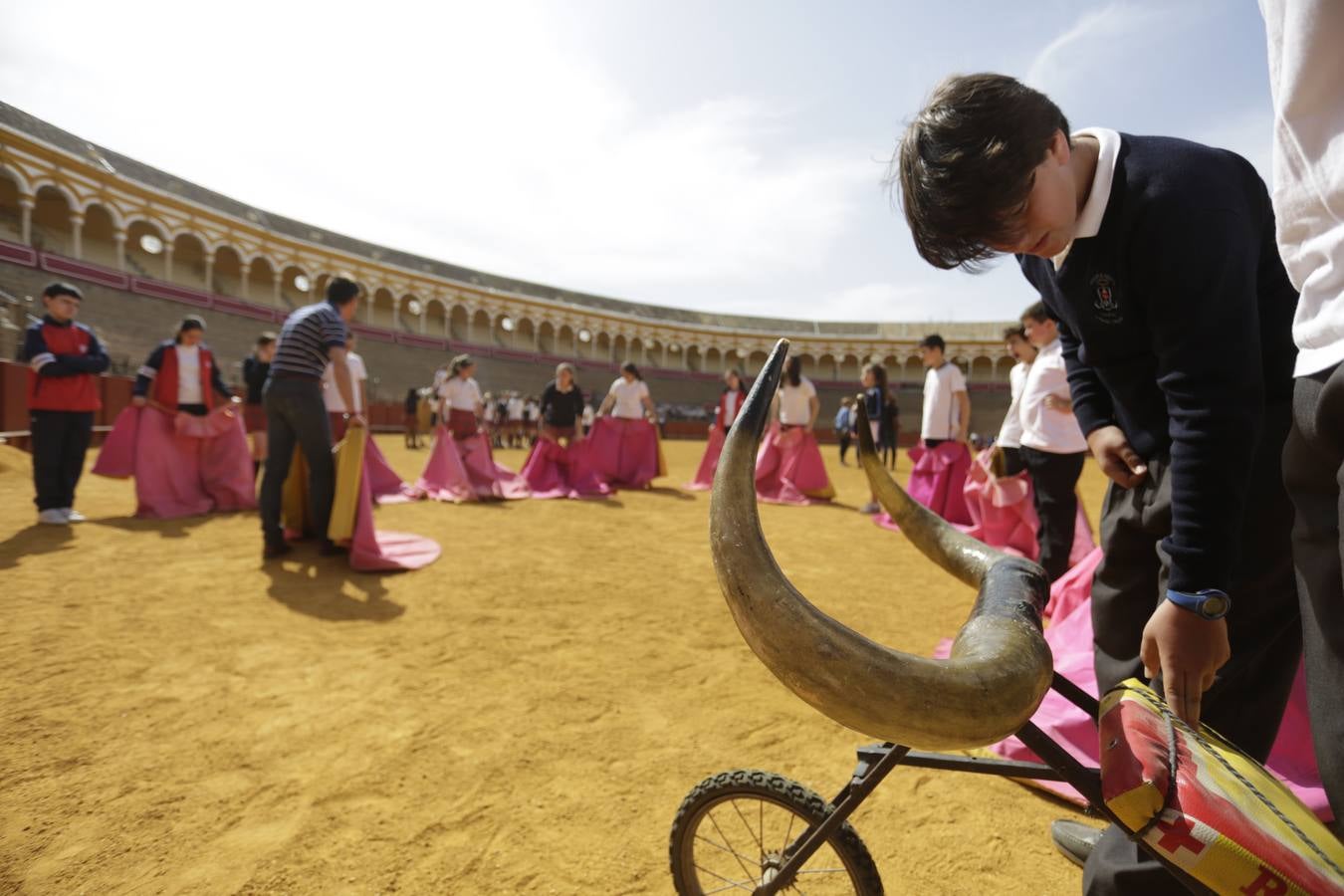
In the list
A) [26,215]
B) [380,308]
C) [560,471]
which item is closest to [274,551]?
[560,471]

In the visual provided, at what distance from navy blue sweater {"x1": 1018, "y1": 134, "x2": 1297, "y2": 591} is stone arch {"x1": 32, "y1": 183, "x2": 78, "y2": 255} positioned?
3199cm

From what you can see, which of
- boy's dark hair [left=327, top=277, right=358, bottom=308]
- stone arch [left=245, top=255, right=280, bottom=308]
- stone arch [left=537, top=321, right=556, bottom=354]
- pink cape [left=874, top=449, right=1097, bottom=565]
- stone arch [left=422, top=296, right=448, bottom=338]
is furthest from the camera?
stone arch [left=537, top=321, right=556, bottom=354]

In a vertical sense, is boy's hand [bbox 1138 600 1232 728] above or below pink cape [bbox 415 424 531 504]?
above

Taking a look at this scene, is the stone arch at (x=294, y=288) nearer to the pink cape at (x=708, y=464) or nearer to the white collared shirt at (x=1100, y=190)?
the pink cape at (x=708, y=464)

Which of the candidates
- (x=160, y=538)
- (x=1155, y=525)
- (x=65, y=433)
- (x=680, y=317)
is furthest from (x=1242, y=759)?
(x=680, y=317)

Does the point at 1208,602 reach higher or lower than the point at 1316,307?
lower

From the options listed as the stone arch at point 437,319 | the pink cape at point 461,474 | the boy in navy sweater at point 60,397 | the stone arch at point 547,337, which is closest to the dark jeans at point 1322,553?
the boy in navy sweater at point 60,397

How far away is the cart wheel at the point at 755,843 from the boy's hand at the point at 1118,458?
100 centimetres

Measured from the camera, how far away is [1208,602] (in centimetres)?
91

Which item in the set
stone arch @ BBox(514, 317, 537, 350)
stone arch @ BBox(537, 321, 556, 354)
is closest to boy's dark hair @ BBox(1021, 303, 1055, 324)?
stone arch @ BBox(514, 317, 537, 350)

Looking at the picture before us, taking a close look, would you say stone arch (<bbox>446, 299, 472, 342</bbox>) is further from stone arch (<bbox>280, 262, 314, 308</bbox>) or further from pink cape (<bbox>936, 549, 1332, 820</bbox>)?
pink cape (<bbox>936, 549, 1332, 820</bbox>)

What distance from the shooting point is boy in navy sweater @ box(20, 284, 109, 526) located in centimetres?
502

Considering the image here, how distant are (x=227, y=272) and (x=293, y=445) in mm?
33244

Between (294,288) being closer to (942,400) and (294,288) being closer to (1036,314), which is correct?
(942,400)
